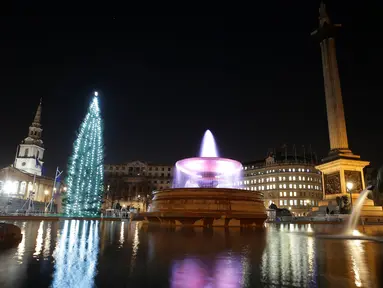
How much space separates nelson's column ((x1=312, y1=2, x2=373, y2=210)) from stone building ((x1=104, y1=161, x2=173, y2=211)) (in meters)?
68.2

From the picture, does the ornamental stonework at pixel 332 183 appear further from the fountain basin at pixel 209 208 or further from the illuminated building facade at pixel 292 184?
the illuminated building facade at pixel 292 184

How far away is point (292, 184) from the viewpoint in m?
89.8

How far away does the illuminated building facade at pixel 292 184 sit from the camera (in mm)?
88812

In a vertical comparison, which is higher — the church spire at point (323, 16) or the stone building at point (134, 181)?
the church spire at point (323, 16)

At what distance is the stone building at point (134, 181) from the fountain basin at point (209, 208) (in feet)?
249

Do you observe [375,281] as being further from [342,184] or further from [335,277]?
[342,184]

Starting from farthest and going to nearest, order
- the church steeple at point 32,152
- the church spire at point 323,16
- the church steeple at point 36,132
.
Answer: the church steeple at point 36,132, the church steeple at point 32,152, the church spire at point 323,16

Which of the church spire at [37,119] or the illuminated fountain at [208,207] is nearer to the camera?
the illuminated fountain at [208,207]

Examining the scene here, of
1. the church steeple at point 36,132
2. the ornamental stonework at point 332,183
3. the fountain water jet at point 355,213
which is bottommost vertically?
the fountain water jet at point 355,213

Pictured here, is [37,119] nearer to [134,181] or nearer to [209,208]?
[134,181]

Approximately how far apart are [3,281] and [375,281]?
4778mm

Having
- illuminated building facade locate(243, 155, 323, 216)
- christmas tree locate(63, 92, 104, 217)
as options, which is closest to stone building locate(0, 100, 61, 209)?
christmas tree locate(63, 92, 104, 217)

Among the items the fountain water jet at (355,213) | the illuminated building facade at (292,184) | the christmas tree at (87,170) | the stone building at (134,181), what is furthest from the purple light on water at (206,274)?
the illuminated building facade at (292,184)

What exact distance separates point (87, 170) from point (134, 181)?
186ft
